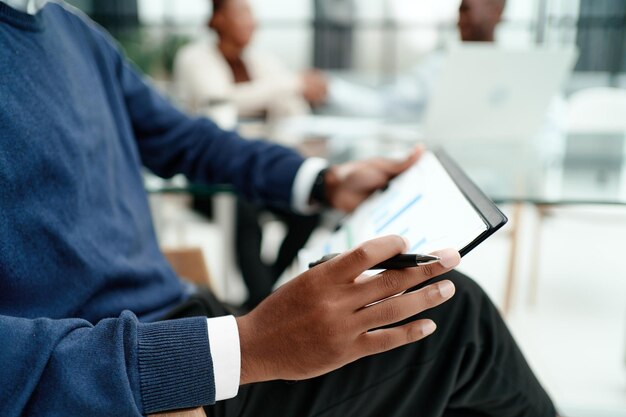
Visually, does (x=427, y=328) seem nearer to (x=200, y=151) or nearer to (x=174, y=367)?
(x=174, y=367)

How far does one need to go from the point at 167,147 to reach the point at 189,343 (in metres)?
0.69

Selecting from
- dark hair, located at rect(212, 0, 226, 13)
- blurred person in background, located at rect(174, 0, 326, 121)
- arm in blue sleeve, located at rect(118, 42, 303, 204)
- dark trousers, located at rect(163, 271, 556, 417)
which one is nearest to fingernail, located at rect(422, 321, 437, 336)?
dark trousers, located at rect(163, 271, 556, 417)

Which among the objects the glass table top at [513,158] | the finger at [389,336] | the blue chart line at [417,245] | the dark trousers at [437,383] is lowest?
the dark trousers at [437,383]

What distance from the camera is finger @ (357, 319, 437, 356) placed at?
1.80 ft

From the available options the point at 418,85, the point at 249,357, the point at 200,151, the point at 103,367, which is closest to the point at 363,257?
the point at 249,357

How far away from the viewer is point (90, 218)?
2.57 ft

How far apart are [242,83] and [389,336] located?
2308 millimetres

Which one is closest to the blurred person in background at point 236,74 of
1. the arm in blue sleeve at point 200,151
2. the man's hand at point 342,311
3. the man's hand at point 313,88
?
the man's hand at point 313,88

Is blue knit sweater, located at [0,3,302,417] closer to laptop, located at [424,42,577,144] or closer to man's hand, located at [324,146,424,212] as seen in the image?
man's hand, located at [324,146,424,212]

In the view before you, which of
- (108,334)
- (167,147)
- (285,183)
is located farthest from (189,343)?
(167,147)

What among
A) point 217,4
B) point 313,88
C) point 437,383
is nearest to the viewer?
point 437,383

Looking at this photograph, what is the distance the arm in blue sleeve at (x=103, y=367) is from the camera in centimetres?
52

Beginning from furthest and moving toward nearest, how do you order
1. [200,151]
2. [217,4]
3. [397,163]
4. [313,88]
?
[313,88], [217,4], [200,151], [397,163]

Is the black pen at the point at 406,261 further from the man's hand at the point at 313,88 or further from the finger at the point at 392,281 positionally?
the man's hand at the point at 313,88
